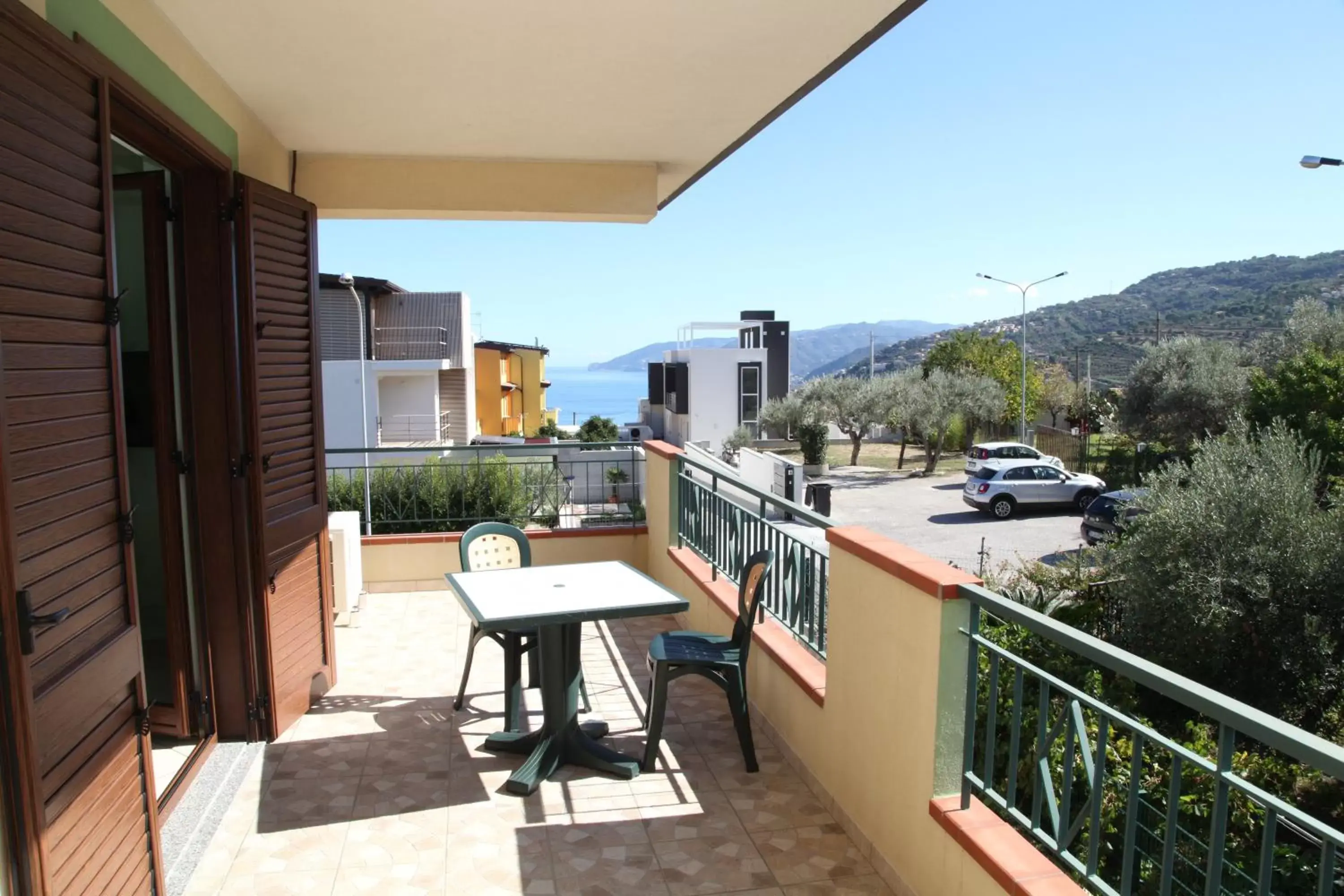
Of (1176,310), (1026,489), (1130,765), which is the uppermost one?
(1176,310)

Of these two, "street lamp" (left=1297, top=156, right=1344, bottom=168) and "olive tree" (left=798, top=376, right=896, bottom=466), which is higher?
"street lamp" (left=1297, top=156, right=1344, bottom=168)

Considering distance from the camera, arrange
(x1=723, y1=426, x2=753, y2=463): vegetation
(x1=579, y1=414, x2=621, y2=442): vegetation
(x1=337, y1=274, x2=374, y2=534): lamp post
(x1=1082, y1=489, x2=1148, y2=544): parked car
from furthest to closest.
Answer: (x1=579, y1=414, x2=621, y2=442): vegetation < (x1=723, y1=426, x2=753, y2=463): vegetation < (x1=1082, y1=489, x2=1148, y2=544): parked car < (x1=337, y1=274, x2=374, y2=534): lamp post

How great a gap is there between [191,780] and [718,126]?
3.71m

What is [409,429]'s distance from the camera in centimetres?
2762

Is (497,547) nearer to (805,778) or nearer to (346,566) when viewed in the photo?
(346,566)

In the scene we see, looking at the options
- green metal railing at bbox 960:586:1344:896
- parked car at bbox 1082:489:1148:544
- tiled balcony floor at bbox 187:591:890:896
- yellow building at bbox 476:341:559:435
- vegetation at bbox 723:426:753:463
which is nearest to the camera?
green metal railing at bbox 960:586:1344:896

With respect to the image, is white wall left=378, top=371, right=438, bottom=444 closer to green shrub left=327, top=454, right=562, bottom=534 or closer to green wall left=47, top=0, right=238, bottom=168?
green shrub left=327, top=454, right=562, bottom=534

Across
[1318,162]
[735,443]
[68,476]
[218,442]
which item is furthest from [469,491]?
[735,443]

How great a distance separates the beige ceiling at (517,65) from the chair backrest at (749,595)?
195cm

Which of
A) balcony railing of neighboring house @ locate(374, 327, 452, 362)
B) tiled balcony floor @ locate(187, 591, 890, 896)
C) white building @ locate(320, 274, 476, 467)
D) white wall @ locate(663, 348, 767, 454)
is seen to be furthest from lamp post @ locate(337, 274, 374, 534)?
white wall @ locate(663, 348, 767, 454)

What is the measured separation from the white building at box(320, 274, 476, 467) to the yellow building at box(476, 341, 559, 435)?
15.7 ft

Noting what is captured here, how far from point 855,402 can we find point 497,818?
30736 millimetres

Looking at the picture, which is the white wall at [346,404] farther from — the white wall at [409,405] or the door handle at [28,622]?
the door handle at [28,622]

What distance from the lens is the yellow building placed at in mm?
38625
